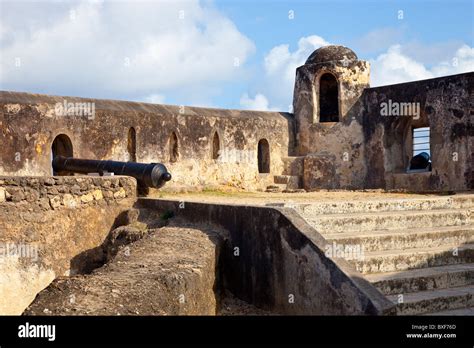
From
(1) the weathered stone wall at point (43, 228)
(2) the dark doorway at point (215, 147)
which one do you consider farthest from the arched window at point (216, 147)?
(1) the weathered stone wall at point (43, 228)

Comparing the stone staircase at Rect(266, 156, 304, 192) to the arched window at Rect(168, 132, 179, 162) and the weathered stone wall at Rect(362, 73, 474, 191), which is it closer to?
the weathered stone wall at Rect(362, 73, 474, 191)

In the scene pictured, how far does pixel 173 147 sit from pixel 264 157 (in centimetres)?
292

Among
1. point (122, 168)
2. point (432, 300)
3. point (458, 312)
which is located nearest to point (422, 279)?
point (432, 300)

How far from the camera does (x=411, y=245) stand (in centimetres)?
749

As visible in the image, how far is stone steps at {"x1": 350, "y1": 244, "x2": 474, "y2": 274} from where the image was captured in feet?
22.3

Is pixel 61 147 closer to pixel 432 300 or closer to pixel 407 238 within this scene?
pixel 407 238

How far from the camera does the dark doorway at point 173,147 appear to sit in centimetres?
1523

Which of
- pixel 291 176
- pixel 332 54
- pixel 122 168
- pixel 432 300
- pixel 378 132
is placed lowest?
pixel 432 300

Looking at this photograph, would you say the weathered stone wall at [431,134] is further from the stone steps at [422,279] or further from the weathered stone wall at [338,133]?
the stone steps at [422,279]

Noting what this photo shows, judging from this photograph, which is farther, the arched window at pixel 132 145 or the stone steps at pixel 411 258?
the arched window at pixel 132 145

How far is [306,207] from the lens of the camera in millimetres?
7809

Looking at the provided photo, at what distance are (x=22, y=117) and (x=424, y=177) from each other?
913 centimetres

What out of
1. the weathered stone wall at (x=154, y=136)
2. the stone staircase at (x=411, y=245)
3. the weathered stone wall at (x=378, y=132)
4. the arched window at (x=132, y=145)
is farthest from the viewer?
the arched window at (x=132, y=145)
